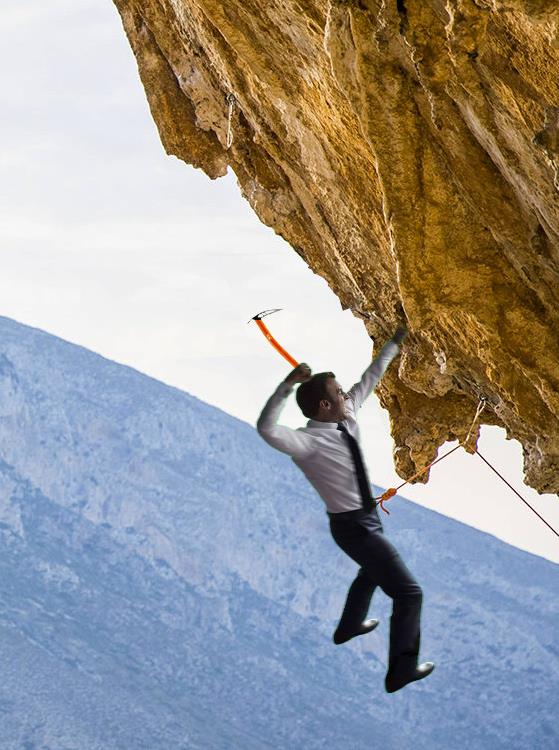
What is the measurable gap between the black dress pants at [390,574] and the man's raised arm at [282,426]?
63cm

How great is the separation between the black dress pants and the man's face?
652 millimetres

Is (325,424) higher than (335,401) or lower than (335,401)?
lower

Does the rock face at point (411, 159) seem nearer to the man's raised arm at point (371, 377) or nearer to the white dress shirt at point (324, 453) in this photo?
the man's raised arm at point (371, 377)

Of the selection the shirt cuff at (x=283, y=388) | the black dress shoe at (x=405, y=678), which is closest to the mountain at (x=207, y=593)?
the black dress shoe at (x=405, y=678)

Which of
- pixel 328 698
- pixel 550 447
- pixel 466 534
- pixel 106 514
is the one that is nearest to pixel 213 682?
pixel 328 698

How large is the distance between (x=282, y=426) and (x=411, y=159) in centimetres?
195

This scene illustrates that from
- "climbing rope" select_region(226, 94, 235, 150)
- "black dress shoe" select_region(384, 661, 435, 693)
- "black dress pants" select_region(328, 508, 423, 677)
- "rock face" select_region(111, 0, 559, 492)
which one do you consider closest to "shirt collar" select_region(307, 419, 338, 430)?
"black dress pants" select_region(328, 508, 423, 677)

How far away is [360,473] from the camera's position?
8.59 meters

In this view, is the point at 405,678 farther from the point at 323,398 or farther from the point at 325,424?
the point at 323,398

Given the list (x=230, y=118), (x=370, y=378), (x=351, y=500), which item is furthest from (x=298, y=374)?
(x=230, y=118)

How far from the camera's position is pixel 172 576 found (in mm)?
163500

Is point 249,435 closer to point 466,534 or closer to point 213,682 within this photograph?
point 466,534

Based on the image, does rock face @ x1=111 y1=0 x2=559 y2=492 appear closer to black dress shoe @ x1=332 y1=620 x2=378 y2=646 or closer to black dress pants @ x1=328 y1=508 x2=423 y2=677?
black dress pants @ x1=328 y1=508 x2=423 y2=677

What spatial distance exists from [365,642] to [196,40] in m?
153
